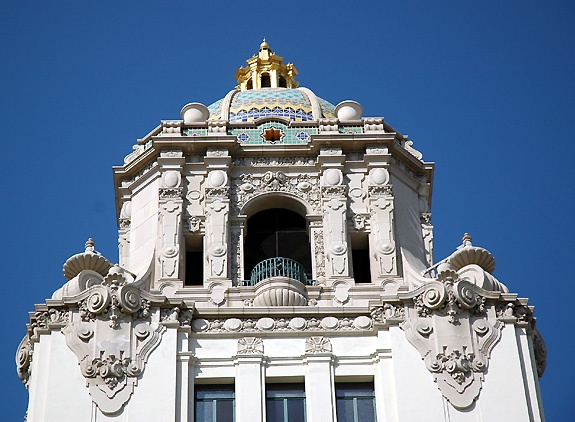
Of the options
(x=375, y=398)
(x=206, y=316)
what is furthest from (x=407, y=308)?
(x=206, y=316)

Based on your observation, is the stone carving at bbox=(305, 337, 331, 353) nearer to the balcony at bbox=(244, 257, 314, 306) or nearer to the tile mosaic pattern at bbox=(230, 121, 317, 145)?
the balcony at bbox=(244, 257, 314, 306)

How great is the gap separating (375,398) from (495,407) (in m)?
3.42

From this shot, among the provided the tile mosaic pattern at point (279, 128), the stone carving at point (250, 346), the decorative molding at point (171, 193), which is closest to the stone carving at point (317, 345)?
the stone carving at point (250, 346)

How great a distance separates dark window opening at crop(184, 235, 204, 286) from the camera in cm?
5350

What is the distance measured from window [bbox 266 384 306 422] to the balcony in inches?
137

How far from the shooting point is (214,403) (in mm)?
47094

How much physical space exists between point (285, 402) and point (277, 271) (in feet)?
20.6

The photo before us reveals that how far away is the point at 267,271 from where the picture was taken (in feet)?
172

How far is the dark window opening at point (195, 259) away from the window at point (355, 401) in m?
7.93

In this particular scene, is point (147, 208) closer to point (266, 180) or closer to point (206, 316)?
point (266, 180)

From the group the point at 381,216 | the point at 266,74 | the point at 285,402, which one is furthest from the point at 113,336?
the point at 266,74

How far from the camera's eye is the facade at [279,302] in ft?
152

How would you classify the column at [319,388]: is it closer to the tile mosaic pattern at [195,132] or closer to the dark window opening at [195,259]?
the dark window opening at [195,259]

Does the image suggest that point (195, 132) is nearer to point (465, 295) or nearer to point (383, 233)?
point (383, 233)
